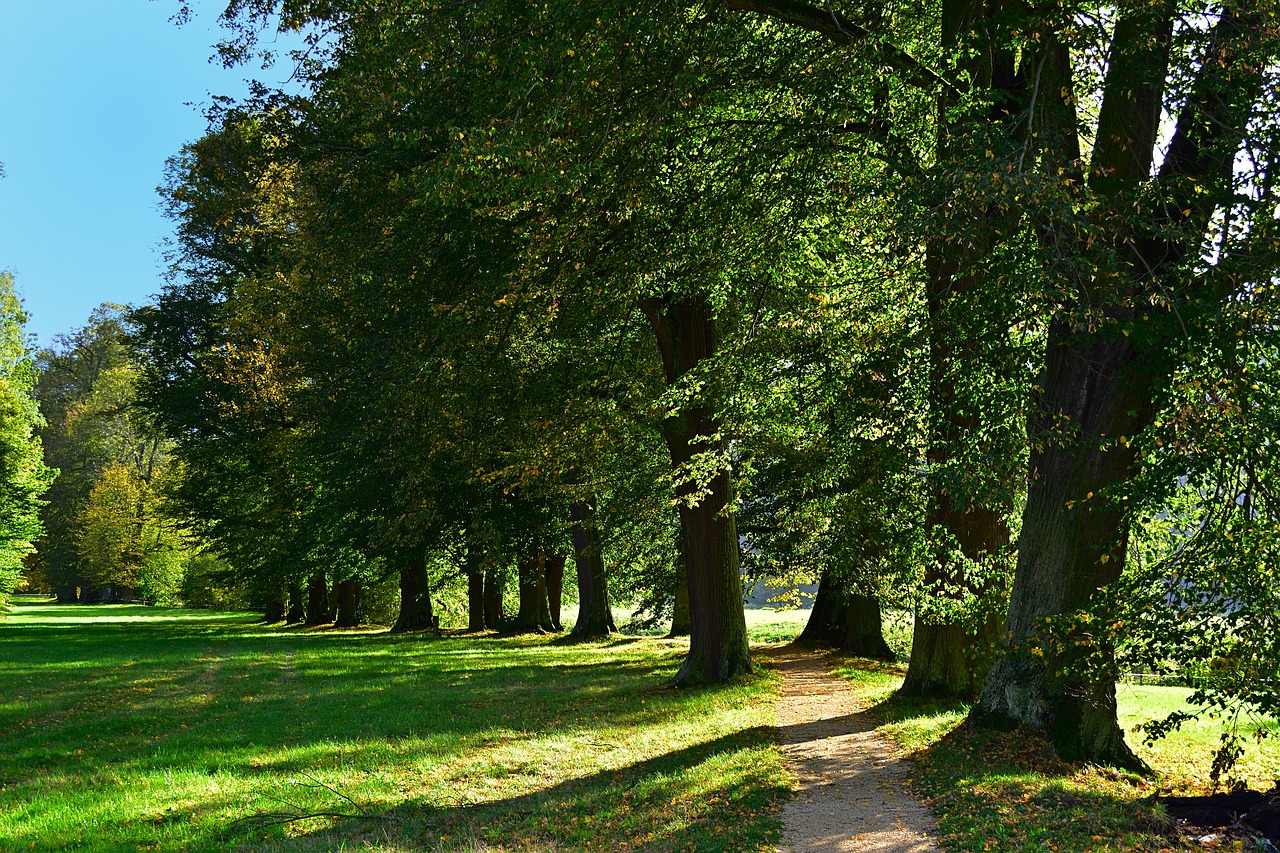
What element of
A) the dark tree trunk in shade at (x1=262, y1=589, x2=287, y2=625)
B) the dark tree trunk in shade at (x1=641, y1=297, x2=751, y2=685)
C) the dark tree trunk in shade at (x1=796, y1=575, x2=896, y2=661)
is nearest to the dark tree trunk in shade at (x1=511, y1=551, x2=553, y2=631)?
the dark tree trunk in shade at (x1=796, y1=575, x2=896, y2=661)

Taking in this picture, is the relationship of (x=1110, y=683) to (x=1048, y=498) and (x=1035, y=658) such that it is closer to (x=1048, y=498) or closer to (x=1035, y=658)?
(x=1035, y=658)

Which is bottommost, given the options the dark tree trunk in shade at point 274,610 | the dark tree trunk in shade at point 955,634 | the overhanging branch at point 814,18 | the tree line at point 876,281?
the dark tree trunk in shade at point 274,610

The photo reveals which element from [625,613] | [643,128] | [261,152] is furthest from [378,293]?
[625,613]

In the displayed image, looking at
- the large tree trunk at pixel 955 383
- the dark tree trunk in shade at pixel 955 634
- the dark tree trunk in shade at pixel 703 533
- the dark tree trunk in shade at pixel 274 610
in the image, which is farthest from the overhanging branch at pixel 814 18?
the dark tree trunk in shade at pixel 274 610

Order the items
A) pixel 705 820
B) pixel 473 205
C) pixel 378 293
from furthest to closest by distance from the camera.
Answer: pixel 378 293 → pixel 473 205 → pixel 705 820

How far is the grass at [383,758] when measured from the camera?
787 centimetres

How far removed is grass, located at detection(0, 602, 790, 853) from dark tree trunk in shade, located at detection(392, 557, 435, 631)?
13.7m

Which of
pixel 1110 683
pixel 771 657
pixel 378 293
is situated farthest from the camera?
pixel 771 657

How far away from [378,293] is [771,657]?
53.5 feet

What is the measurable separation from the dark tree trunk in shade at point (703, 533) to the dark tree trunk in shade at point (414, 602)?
809 inches

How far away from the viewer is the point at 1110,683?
10.2 metres

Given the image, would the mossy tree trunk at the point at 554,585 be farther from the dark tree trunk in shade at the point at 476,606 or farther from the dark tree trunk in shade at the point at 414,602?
the dark tree trunk in shade at the point at 414,602

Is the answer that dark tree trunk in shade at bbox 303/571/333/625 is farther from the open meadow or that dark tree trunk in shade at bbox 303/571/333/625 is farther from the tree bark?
the open meadow

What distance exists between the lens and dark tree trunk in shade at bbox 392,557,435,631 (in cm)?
3594
